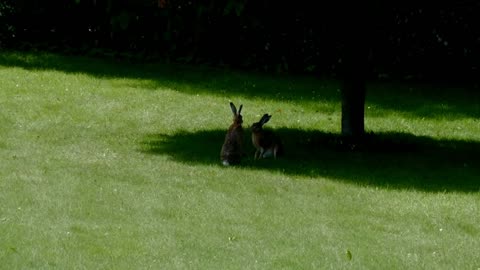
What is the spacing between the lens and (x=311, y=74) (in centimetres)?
2252

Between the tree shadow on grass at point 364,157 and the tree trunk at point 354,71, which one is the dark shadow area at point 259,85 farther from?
the tree trunk at point 354,71

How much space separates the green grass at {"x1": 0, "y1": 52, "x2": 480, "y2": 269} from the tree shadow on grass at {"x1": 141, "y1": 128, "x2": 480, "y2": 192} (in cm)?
3

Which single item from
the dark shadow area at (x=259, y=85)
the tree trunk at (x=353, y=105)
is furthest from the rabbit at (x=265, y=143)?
the dark shadow area at (x=259, y=85)

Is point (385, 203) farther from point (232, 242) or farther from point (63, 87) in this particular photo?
point (63, 87)

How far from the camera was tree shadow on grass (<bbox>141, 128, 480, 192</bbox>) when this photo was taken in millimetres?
13648

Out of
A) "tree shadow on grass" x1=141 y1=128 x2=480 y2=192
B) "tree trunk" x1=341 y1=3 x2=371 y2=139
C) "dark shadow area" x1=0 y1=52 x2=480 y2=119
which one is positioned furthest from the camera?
"dark shadow area" x1=0 y1=52 x2=480 y2=119

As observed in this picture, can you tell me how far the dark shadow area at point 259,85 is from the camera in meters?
19.3

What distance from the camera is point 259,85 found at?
20.7 m

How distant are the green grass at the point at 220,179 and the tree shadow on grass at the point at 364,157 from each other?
29 millimetres

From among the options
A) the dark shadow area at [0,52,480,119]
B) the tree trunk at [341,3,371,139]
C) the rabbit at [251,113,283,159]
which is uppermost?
the tree trunk at [341,3,371,139]

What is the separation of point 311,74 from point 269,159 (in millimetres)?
8271

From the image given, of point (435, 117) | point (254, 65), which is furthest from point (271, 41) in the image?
point (435, 117)

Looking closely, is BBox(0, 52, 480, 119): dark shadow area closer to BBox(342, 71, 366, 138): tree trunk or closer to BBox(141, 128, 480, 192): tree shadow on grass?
BBox(141, 128, 480, 192): tree shadow on grass

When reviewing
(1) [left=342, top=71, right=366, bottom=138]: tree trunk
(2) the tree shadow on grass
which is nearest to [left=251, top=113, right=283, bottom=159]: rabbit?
(2) the tree shadow on grass
